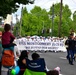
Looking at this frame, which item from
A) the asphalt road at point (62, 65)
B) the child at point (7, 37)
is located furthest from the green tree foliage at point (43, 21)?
the child at point (7, 37)

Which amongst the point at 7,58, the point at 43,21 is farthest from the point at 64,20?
the point at 7,58

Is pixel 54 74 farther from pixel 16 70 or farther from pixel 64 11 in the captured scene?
pixel 64 11

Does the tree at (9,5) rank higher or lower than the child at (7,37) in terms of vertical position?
higher

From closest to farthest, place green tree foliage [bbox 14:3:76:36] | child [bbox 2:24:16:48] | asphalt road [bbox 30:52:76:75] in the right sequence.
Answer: child [bbox 2:24:16:48], asphalt road [bbox 30:52:76:75], green tree foliage [bbox 14:3:76:36]

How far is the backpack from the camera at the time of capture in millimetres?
9211

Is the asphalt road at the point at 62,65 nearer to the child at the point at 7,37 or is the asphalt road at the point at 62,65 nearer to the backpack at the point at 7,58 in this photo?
the child at the point at 7,37

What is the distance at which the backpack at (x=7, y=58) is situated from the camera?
30.2 feet

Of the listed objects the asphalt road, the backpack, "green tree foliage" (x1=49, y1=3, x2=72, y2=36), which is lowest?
the asphalt road

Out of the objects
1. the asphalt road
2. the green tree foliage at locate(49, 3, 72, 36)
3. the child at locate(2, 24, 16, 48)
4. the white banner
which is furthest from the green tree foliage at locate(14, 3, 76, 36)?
the child at locate(2, 24, 16, 48)

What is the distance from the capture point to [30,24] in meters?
95.3

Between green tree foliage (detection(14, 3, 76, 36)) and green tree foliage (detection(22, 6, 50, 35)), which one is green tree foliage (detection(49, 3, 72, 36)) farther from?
green tree foliage (detection(22, 6, 50, 35))

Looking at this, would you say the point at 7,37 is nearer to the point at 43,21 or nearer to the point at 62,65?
the point at 62,65

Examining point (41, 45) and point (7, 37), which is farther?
point (41, 45)

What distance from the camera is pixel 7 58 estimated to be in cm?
923
